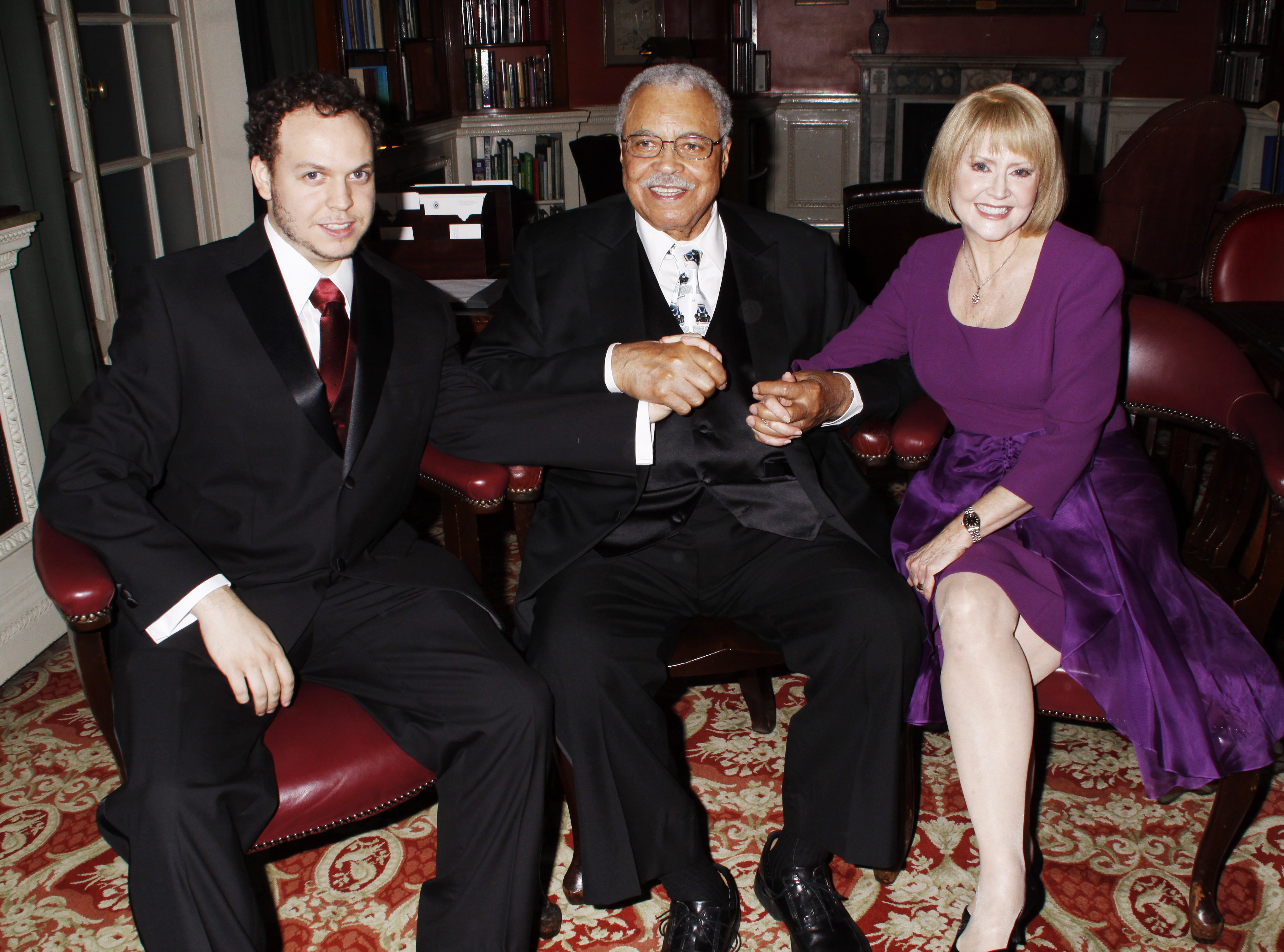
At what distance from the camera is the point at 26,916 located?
191cm

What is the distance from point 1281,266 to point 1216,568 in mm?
1265

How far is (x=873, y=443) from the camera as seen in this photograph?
1.96m

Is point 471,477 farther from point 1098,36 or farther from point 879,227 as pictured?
point 1098,36

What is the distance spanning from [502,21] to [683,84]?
5635 millimetres

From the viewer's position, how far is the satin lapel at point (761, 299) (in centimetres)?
202

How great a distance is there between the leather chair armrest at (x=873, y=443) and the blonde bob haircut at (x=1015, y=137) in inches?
17.1

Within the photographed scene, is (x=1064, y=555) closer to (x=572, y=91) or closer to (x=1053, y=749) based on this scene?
(x=1053, y=749)

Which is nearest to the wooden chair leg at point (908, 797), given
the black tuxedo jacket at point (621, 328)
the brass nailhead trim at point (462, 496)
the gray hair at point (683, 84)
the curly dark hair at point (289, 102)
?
the black tuxedo jacket at point (621, 328)

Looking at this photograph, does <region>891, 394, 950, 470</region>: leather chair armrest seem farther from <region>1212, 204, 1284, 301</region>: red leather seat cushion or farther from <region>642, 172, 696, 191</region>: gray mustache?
<region>1212, 204, 1284, 301</region>: red leather seat cushion

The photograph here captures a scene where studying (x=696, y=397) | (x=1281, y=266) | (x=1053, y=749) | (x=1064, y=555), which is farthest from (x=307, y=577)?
(x=1281, y=266)

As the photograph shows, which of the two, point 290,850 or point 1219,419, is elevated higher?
point 1219,419

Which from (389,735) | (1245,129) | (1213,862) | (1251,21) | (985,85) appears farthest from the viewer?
(985,85)

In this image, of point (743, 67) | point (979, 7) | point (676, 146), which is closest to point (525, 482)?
point (676, 146)

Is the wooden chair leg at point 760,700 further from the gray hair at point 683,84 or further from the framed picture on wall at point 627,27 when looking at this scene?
the framed picture on wall at point 627,27
